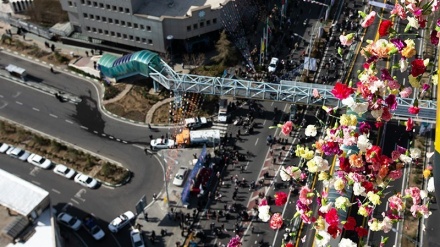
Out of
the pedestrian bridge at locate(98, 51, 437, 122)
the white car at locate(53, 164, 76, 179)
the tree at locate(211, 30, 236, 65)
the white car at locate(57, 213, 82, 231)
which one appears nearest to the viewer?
the white car at locate(57, 213, 82, 231)

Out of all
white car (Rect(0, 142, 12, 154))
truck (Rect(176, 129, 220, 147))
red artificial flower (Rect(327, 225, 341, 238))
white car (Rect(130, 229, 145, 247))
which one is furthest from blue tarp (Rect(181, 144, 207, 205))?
red artificial flower (Rect(327, 225, 341, 238))

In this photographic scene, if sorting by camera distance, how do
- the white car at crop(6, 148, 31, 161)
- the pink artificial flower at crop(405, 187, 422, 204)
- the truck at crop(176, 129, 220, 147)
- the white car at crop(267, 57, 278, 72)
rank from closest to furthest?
the pink artificial flower at crop(405, 187, 422, 204) < the white car at crop(6, 148, 31, 161) < the truck at crop(176, 129, 220, 147) < the white car at crop(267, 57, 278, 72)

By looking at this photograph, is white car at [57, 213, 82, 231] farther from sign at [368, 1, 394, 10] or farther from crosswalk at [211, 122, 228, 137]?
sign at [368, 1, 394, 10]

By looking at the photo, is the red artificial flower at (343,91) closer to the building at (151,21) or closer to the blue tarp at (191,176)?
the blue tarp at (191,176)

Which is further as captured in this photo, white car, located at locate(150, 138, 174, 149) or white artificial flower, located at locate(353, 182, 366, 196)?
white car, located at locate(150, 138, 174, 149)

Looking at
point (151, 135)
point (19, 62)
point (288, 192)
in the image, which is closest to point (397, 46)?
point (288, 192)

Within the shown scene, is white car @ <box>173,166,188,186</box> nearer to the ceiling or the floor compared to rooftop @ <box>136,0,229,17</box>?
nearer to the floor

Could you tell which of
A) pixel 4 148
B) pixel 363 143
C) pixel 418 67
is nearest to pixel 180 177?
pixel 4 148

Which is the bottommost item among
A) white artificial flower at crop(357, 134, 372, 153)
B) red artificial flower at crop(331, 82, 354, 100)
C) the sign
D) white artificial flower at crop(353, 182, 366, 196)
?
the sign
